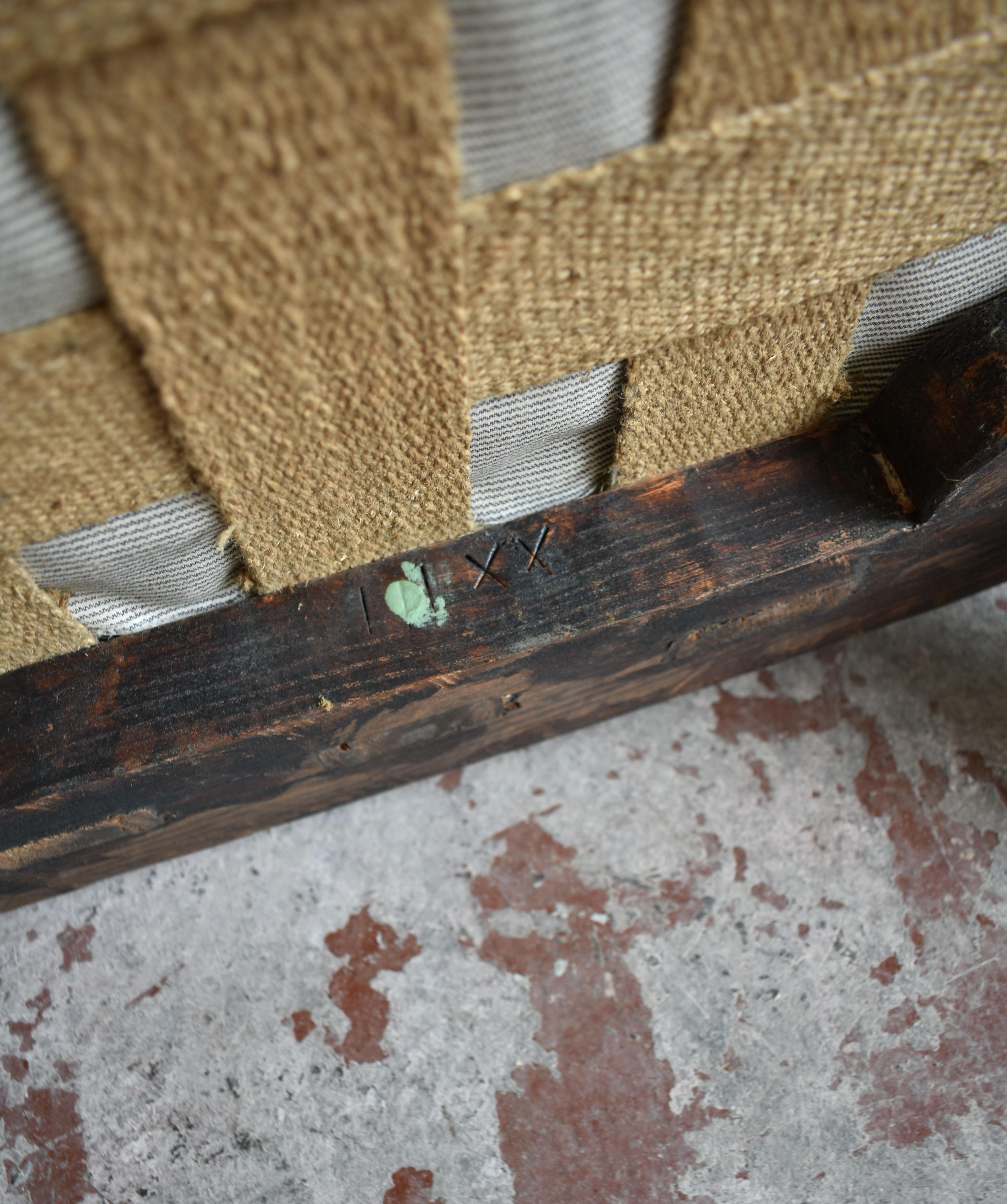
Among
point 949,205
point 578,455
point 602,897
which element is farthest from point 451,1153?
point 949,205

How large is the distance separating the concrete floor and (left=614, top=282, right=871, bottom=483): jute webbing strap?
607 mm

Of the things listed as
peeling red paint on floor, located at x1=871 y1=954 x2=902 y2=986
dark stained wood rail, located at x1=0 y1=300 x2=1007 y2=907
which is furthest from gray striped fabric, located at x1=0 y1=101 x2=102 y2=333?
peeling red paint on floor, located at x1=871 y1=954 x2=902 y2=986

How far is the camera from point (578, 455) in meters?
0.95

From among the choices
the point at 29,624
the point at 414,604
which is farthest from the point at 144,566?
the point at 414,604

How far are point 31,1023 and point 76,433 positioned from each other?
109 centimetres

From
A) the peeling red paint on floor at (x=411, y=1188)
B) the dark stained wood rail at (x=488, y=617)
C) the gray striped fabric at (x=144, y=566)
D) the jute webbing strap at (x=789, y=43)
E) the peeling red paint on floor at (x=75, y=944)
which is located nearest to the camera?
the jute webbing strap at (x=789, y=43)

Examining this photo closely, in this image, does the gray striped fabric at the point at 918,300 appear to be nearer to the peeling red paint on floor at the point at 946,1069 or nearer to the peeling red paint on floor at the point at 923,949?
the peeling red paint on floor at the point at 923,949

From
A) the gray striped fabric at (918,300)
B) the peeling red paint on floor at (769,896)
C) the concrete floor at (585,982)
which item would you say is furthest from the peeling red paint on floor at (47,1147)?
the gray striped fabric at (918,300)

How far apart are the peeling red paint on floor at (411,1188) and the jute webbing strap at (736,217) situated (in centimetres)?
110

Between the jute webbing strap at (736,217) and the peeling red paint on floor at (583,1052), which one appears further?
the peeling red paint on floor at (583,1052)

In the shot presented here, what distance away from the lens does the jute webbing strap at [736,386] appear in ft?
2.67

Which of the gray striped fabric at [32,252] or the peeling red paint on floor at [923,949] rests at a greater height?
the gray striped fabric at [32,252]

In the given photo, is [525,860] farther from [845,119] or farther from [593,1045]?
[845,119]

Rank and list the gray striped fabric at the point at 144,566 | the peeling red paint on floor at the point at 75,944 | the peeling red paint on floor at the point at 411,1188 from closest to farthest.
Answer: the gray striped fabric at the point at 144,566
the peeling red paint on floor at the point at 411,1188
the peeling red paint on floor at the point at 75,944
